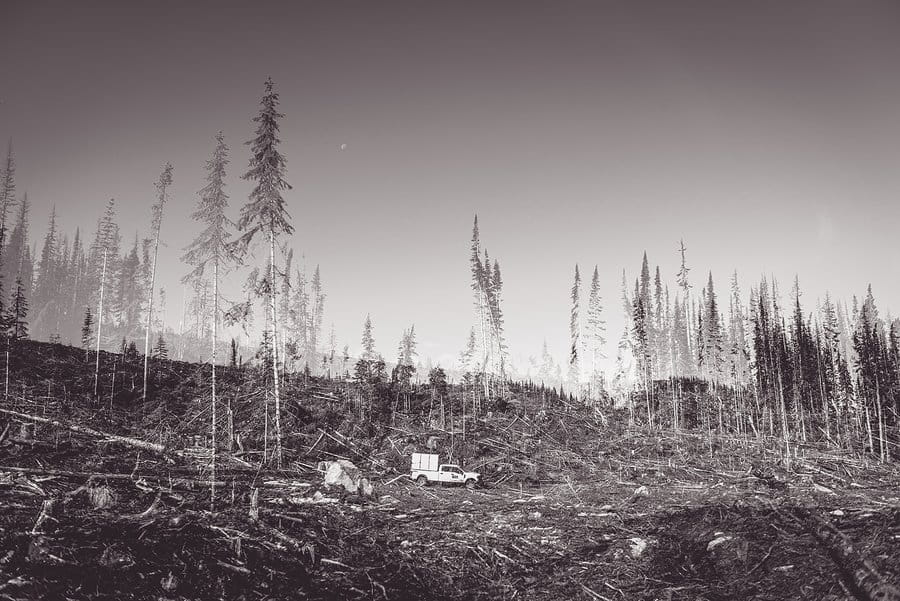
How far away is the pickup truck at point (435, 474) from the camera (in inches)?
882

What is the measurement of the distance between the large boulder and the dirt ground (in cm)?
61

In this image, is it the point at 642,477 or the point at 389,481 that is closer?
the point at 389,481

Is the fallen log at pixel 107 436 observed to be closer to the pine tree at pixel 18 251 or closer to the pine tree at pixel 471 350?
the pine tree at pixel 471 350

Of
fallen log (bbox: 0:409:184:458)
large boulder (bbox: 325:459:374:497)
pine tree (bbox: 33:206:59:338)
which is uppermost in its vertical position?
pine tree (bbox: 33:206:59:338)

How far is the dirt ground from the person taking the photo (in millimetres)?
8422

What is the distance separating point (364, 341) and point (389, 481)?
1591 inches

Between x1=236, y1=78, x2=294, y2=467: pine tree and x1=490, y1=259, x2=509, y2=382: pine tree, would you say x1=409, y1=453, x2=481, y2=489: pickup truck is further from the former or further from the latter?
x1=490, y1=259, x2=509, y2=382: pine tree

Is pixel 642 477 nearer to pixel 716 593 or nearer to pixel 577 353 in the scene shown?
pixel 716 593

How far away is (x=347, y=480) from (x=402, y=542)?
6.49 m

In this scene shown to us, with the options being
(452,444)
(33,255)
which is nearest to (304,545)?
(452,444)

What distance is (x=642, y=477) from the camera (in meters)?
24.2

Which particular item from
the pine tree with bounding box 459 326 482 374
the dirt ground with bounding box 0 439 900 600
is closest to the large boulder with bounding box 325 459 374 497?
the dirt ground with bounding box 0 439 900 600

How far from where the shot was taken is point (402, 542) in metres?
12.5

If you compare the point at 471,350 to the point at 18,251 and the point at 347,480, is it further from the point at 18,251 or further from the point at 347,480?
the point at 18,251
